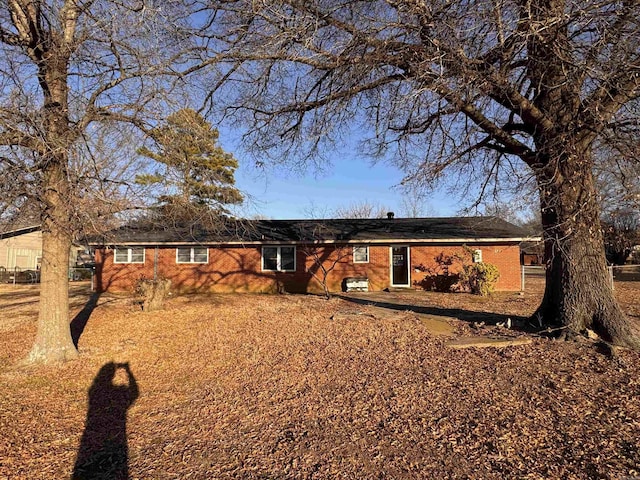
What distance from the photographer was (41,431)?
15.5ft

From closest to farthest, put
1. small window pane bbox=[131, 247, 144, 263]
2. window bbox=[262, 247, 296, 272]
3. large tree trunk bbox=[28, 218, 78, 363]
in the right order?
large tree trunk bbox=[28, 218, 78, 363] → window bbox=[262, 247, 296, 272] → small window pane bbox=[131, 247, 144, 263]

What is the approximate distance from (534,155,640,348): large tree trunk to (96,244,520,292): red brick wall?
34.1 feet

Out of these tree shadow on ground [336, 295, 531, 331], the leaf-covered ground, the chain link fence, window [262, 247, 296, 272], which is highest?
window [262, 247, 296, 272]

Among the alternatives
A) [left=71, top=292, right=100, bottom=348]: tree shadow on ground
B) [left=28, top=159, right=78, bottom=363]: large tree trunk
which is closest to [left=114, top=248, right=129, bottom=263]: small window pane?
[left=71, top=292, right=100, bottom=348]: tree shadow on ground

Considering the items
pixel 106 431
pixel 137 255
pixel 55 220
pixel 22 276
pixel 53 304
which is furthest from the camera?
pixel 22 276

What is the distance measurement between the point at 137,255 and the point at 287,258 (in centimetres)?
734

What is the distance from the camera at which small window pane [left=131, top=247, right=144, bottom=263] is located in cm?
1934

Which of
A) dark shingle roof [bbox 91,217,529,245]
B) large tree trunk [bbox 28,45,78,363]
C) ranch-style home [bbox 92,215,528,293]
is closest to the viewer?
large tree trunk [bbox 28,45,78,363]

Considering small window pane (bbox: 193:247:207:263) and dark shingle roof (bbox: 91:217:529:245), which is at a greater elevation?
dark shingle roof (bbox: 91:217:529:245)

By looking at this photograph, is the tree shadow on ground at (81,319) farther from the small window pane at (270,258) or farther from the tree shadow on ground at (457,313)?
the tree shadow on ground at (457,313)

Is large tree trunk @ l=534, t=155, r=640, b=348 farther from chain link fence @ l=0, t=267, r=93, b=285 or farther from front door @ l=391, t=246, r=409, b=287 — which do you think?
chain link fence @ l=0, t=267, r=93, b=285

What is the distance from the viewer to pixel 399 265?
20047 mm

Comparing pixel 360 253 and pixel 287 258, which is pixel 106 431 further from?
pixel 360 253

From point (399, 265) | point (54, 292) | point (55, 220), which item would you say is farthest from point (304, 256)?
point (55, 220)
